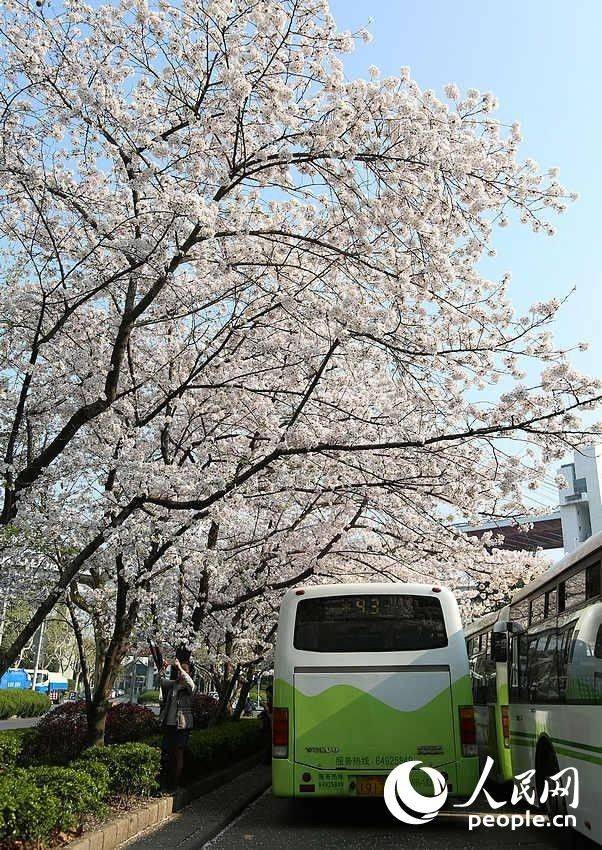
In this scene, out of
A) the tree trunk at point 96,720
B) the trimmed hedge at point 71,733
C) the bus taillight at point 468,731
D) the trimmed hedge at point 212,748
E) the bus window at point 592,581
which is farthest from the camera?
the trimmed hedge at point 71,733

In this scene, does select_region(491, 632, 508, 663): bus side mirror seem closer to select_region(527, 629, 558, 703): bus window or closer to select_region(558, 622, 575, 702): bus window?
select_region(527, 629, 558, 703): bus window

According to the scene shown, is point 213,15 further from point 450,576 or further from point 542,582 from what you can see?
point 450,576

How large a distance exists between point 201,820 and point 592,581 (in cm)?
548

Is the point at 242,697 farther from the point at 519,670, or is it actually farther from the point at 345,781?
the point at 345,781

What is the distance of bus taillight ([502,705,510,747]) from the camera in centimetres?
1008

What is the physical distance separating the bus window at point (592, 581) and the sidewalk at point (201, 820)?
440 cm

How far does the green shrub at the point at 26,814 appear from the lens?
543cm

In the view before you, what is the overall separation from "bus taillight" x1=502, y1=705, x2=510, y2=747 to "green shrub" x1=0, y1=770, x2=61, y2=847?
6.19m

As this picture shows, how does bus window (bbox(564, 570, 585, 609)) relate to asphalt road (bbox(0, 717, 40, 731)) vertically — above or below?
above

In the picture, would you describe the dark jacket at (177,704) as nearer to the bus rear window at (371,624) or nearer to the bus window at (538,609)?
the bus rear window at (371,624)

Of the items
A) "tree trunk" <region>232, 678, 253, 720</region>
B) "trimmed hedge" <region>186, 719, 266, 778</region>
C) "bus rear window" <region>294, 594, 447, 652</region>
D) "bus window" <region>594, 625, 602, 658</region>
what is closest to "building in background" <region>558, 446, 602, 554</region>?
"tree trunk" <region>232, 678, 253, 720</region>

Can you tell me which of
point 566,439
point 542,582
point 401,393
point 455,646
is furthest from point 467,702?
point 401,393

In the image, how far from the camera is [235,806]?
10.2 metres

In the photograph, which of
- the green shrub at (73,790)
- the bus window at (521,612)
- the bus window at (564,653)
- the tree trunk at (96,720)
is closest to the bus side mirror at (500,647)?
the bus window at (521,612)
